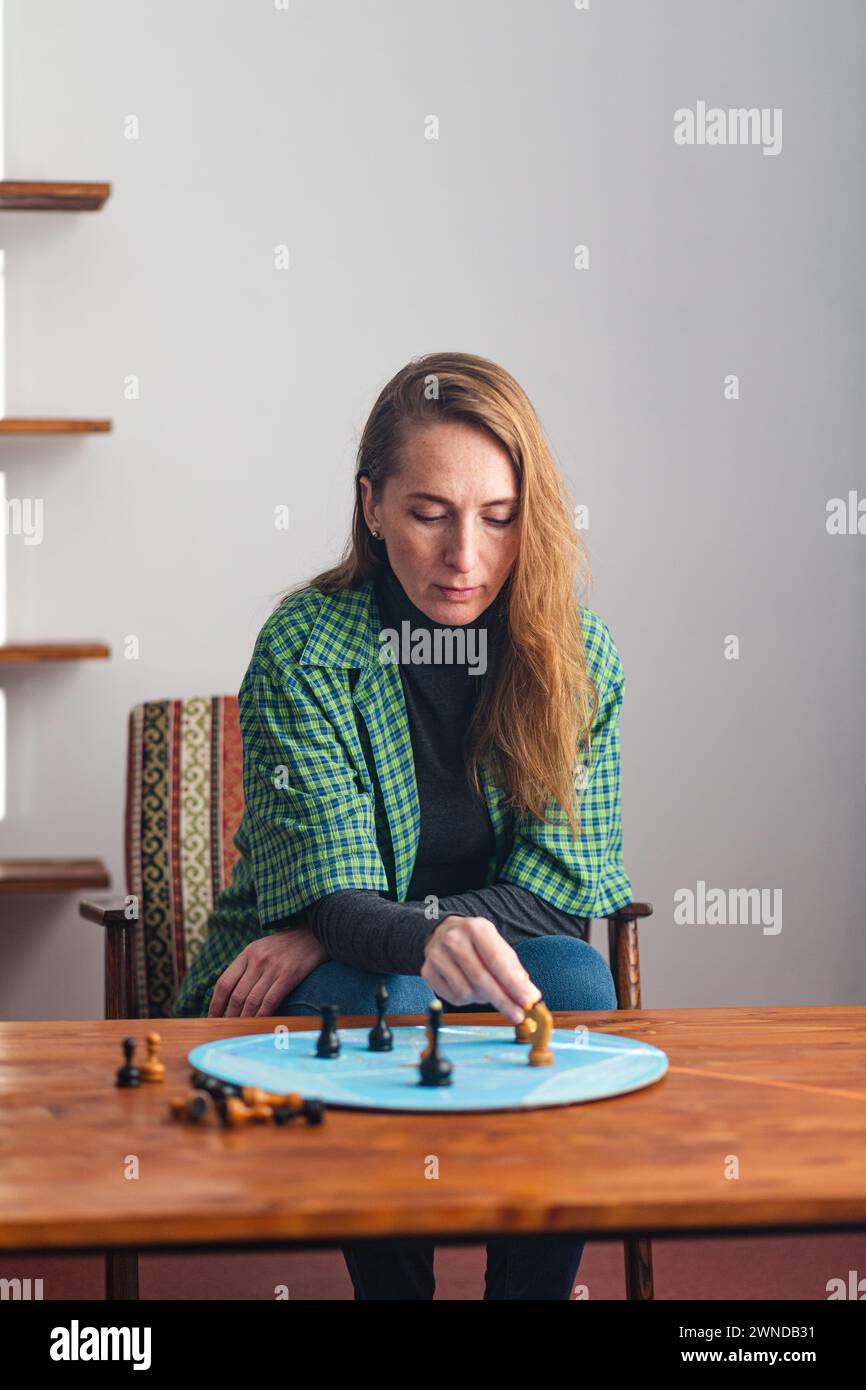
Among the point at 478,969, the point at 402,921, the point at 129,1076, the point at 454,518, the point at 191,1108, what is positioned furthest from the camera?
the point at 454,518

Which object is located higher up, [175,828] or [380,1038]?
[175,828]

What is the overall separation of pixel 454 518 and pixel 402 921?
51 centimetres

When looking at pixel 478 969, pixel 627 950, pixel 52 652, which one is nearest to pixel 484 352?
pixel 52 652

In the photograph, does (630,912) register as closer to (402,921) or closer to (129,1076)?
(402,921)

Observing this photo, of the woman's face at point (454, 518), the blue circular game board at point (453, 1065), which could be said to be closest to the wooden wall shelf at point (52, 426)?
the woman's face at point (454, 518)

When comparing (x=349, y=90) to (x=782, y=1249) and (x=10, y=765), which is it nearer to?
(x=10, y=765)

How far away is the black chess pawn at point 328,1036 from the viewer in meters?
1.19

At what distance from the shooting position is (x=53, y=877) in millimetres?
2666

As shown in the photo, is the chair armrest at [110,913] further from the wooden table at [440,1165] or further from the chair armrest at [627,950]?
the wooden table at [440,1165]

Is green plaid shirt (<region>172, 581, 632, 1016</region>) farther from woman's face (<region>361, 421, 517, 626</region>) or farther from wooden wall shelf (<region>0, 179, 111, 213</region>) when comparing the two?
wooden wall shelf (<region>0, 179, 111, 213</region>)

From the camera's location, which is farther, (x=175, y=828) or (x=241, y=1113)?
(x=175, y=828)

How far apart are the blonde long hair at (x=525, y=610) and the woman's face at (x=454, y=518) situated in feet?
0.06

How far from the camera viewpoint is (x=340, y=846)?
1.61 meters

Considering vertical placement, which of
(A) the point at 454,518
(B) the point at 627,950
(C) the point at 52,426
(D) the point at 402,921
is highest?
(C) the point at 52,426
